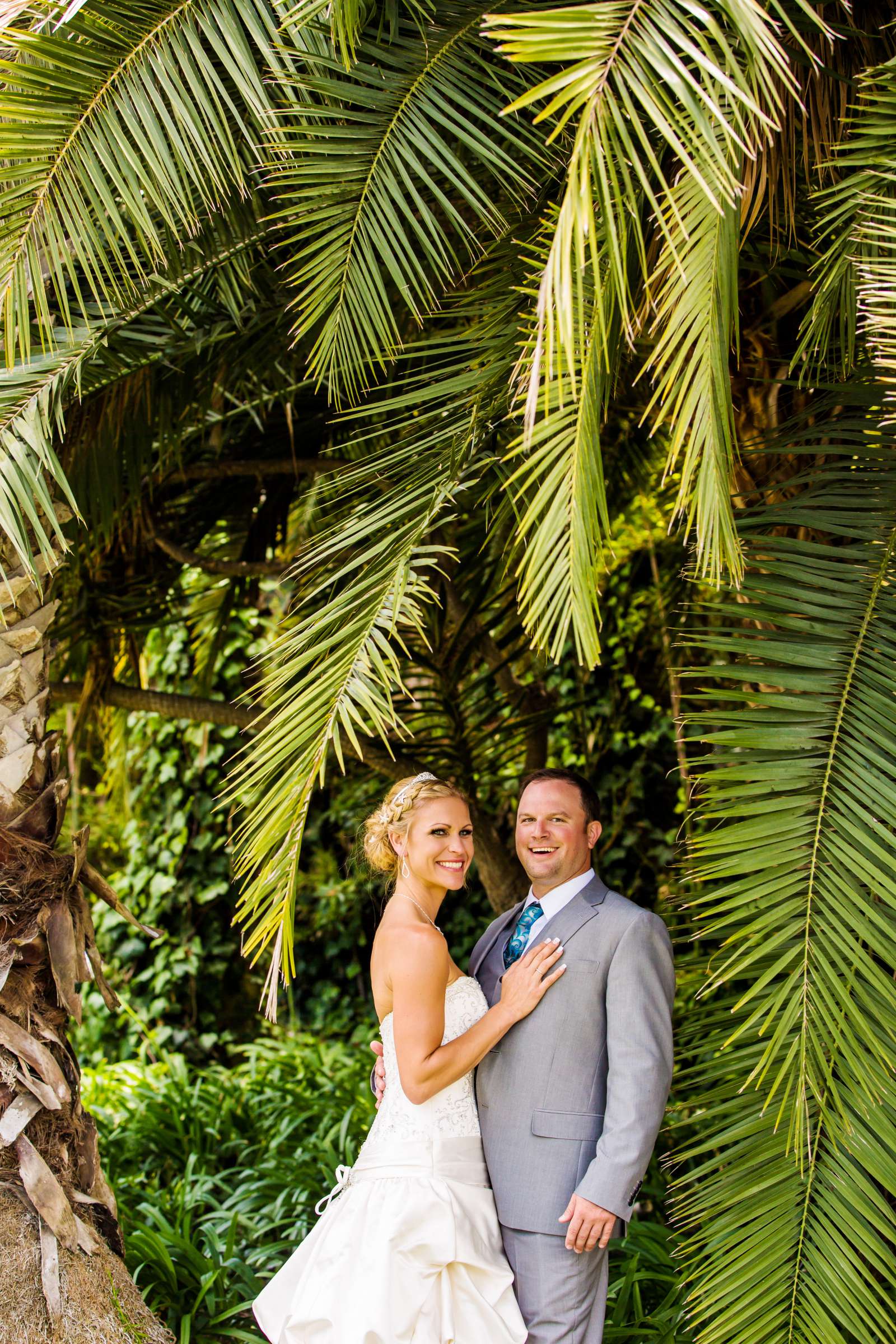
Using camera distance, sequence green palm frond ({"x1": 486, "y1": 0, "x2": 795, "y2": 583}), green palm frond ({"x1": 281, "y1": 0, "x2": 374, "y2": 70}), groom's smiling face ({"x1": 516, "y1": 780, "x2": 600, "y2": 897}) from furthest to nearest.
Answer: groom's smiling face ({"x1": 516, "y1": 780, "x2": 600, "y2": 897}), green palm frond ({"x1": 281, "y1": 0, "x2": 374, "y2": 70}), green palm frond ({"x1": 486, "y1": 0, "x2": 795, "y2": 583})

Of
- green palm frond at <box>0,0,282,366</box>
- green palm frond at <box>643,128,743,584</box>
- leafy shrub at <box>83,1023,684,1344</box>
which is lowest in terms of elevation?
leafy shrub at <box>83,1023,684,1344</box>

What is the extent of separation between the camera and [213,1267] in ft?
11.9

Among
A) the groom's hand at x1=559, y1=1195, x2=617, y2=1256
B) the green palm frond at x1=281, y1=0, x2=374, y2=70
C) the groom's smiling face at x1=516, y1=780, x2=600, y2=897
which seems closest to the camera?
the green palm frond at x1=281, y1=0, x2=374, y2=70

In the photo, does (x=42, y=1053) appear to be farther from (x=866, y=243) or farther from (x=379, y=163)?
(x=866, y=243)

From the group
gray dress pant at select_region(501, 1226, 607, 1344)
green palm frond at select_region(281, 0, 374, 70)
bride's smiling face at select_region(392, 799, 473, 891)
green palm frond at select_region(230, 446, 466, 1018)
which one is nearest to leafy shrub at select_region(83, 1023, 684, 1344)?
gray dress pant at select_region(501, 1226, 607, 1344)

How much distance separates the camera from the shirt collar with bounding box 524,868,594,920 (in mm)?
2814

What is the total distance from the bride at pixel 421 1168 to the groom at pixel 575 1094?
5 centimetres

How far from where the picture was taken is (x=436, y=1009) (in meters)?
2.63

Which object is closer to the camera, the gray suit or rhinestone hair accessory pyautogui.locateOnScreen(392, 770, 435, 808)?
the gray suit

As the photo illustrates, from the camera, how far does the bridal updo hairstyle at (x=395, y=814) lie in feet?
9.45

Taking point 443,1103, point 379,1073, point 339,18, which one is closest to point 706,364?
point 339,18

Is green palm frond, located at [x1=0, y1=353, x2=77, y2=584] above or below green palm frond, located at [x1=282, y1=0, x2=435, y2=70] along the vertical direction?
below

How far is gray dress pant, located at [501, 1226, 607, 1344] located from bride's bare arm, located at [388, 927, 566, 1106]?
1.34ft

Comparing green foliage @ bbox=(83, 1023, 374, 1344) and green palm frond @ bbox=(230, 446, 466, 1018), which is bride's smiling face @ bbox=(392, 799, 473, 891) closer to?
green palm frond @ bbox=(230, 446, 466, 1018)
